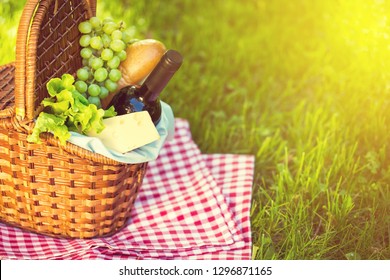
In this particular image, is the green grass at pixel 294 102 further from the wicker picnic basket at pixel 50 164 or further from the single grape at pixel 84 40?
the single grape at pixel 84 40

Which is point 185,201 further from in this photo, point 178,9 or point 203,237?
point 178,9

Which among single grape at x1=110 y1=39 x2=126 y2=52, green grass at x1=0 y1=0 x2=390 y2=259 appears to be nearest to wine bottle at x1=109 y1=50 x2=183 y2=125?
single grape at x1=110 y1=39 x2=126 y2=52

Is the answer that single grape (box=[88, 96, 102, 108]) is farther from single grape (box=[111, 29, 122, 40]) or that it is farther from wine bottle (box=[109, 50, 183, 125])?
single grape (box=[111, 29, 122, 40])

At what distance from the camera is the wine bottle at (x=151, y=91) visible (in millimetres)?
1688

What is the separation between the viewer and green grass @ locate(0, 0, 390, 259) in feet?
6.53

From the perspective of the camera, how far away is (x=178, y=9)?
321 cm

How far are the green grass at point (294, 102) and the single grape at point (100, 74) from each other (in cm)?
60

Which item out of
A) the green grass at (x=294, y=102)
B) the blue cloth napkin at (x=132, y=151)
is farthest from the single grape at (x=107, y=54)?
the green grass at (x=294, y=102)

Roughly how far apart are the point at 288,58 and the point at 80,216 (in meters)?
1.39

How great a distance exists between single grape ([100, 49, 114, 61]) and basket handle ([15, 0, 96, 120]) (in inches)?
3.7

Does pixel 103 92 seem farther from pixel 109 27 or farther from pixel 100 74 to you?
Result: pixel 109 27

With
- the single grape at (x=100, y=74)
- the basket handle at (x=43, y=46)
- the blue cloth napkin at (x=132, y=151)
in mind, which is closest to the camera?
the basket handle at (x=43, y=46)

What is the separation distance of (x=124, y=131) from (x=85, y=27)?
1.05 feet

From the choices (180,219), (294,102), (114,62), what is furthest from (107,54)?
(294,102)
